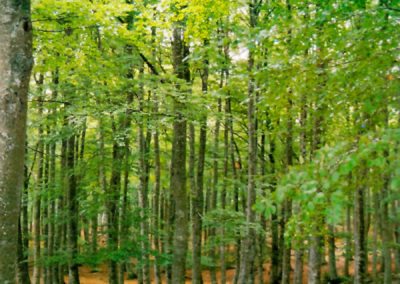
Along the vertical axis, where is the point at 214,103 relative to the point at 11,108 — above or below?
above

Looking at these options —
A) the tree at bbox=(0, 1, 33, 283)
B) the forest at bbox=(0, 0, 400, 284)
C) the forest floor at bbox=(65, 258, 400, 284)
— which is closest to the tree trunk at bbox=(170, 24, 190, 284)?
the forest at bbox=(0, 0, 400, 284)

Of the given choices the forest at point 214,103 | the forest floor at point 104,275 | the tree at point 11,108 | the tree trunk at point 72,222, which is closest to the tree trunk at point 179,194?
the forest at point 214,103

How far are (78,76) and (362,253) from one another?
992 centimetres

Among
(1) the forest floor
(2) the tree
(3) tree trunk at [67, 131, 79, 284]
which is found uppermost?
(2) the tree

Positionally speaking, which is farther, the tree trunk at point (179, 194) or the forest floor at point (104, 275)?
the forest floor at point (104, 275)

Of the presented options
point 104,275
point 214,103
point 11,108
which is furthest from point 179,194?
point 104,275

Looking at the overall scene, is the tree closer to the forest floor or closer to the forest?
the forest

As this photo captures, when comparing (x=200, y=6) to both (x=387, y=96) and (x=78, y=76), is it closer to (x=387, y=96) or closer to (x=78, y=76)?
(x=78, y=76)

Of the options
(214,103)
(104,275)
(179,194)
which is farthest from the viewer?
(104,275)

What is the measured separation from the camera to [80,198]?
13.5 m

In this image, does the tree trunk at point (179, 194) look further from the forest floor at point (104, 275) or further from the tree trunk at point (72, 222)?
the forest floor at point (104, 275)

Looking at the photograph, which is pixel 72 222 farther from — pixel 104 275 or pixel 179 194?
pixel 104 275

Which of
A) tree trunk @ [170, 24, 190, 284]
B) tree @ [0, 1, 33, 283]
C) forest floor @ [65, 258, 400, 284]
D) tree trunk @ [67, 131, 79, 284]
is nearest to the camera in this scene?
tree @ [0, 1, 33, 283]

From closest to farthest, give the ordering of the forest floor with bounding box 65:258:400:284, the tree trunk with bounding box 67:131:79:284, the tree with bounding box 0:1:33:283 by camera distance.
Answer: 1. the tree with bounding box 0:1:33:283
2. the tree trunk with bounding box 67:131:79:284
3. the forest floor with bounding box 65:258:400:284
